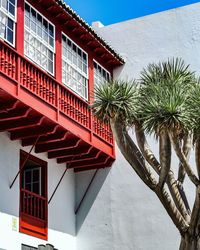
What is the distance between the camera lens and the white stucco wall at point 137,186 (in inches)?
736

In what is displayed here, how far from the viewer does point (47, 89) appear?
644 inches

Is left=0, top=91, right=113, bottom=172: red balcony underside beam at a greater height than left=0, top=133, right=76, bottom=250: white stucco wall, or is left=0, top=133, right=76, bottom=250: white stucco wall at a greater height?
left=0, top=91, right=113, bottom=172: red balcony underside beam

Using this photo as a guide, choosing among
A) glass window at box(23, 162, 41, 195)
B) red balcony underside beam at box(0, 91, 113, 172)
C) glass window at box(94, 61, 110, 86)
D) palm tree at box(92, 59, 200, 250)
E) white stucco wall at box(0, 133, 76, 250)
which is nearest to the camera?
palm tree at box(92, 59, 200, 250)

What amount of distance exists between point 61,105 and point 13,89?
2398 millimetres

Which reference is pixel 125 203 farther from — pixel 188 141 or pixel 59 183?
pixel 188 141

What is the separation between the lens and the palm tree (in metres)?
13.1

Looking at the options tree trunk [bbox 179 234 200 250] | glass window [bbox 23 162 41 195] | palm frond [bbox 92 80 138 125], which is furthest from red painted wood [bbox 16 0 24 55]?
tree trunk [bbox 179 234 200 250]

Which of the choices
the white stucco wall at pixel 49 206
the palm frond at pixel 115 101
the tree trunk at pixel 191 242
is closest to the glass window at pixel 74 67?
the white stucco wall at pixel 49 206

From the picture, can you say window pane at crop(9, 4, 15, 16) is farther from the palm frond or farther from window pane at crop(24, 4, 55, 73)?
the palm frond

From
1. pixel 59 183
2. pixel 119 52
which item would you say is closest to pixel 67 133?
pixel 59 183

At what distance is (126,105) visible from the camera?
14.0 m

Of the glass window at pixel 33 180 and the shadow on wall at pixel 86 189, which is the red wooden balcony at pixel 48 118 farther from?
the glass window at pixel 33 180

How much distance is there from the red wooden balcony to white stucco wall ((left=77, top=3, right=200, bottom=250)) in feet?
3.64

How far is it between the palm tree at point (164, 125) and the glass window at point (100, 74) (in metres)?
5.34
